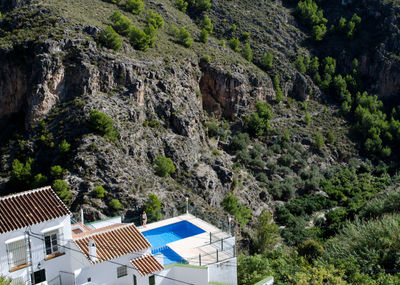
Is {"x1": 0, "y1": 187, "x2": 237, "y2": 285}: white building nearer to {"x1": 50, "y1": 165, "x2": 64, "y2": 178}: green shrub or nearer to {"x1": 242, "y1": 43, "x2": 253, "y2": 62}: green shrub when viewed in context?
{"x1": 50, "y1": 165, "x2": 64, "y2": 178}: green shrub

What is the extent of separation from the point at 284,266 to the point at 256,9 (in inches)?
2405

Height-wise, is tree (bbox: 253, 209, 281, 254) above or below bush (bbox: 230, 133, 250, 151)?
below

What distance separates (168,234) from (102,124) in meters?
18.5

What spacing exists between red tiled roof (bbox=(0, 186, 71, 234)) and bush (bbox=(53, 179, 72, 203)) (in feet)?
49.5

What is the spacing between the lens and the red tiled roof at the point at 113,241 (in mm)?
18875

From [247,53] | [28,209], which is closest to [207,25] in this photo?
[247,53]

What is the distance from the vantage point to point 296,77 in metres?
66.5

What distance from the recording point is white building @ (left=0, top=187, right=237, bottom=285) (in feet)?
58.5

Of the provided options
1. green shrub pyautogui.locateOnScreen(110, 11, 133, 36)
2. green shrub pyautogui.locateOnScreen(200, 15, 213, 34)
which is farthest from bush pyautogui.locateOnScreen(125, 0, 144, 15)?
green shrub pyautogui.locateOnScreen(200, 15, 213, 34)

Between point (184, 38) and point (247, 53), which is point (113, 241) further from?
point (247, 53)

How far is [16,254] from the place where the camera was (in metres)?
17.8

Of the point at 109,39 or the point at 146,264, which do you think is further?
the point at 109,39

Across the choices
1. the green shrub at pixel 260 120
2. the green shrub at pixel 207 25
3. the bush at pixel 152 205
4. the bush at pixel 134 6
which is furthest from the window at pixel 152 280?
the green shrub at pixel 207 25

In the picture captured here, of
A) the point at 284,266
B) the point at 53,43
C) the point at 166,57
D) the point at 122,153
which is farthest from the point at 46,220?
the point at 166,57
